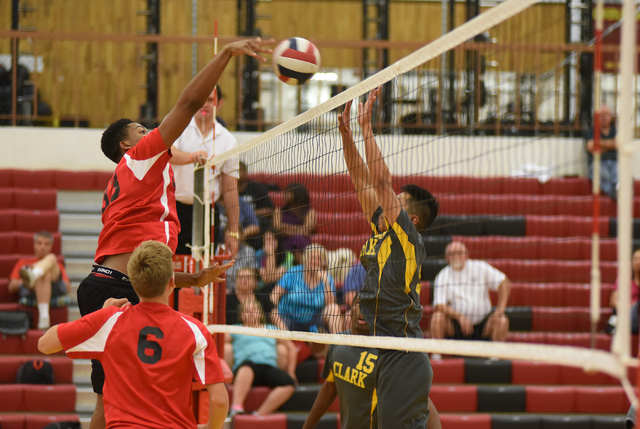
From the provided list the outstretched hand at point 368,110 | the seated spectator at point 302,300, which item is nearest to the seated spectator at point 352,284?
the seated spectator at point 302,300

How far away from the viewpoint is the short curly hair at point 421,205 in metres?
4.00

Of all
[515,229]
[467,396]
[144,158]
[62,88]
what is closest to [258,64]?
[62,88]

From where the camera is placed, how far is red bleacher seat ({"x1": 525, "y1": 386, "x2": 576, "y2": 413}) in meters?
6.82

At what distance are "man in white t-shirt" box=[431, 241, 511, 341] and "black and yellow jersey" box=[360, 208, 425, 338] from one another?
2.75 metres

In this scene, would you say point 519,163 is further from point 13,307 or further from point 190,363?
point 190,363

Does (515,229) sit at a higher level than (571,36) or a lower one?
lower

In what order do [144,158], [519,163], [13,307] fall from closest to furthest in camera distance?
1. [144,158]
2. [13,307]
3. [519,163]

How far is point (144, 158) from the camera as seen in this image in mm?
3586

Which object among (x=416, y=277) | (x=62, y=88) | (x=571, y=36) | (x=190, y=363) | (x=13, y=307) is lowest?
(x=13, y=307)

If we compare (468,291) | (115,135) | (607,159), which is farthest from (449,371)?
(607,159)

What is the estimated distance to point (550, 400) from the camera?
684 centimetres

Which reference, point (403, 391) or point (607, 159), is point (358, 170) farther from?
point (607, 159)

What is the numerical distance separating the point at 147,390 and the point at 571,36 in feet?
38.6

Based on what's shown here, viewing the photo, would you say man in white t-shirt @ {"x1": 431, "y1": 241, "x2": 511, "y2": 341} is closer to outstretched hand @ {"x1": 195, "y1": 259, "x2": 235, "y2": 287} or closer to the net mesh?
the net mesh
